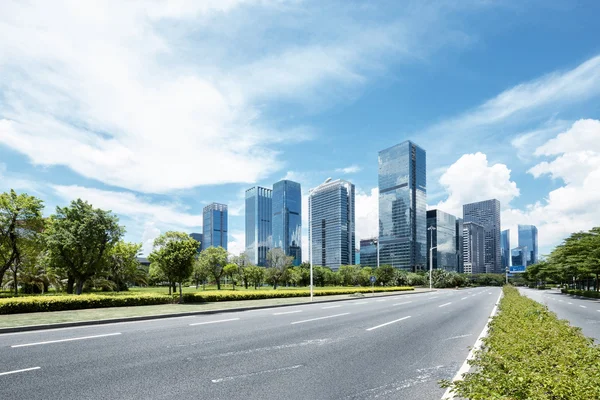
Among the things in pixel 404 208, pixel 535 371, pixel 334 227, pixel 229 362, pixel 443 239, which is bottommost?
pixel 443 239

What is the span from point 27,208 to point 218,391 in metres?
Answer: 30.1

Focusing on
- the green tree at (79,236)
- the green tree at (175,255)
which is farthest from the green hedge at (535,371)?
the green tree at (79,236)

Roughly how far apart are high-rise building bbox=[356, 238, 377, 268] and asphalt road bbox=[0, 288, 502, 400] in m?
166

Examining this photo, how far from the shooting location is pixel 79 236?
2820cm

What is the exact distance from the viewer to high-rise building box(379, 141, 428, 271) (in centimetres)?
14862

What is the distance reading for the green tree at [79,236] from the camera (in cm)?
2805

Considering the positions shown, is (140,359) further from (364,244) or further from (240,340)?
(364,244)

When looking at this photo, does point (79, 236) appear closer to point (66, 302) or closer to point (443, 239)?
point (66, 302)

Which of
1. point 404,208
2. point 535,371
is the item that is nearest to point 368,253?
point 404,208

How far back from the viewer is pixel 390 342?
10.1 meters

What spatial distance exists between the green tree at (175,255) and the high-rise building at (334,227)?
132m

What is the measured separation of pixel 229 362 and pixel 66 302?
548 inches

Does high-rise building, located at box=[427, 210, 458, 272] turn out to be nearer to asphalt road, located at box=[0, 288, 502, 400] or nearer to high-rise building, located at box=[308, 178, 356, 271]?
high-rise building, located at box=[308, 178, 356, 271]

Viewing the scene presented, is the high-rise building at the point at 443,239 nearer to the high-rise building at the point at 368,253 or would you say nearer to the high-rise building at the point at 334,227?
the high-rise building at the point at 368,253
